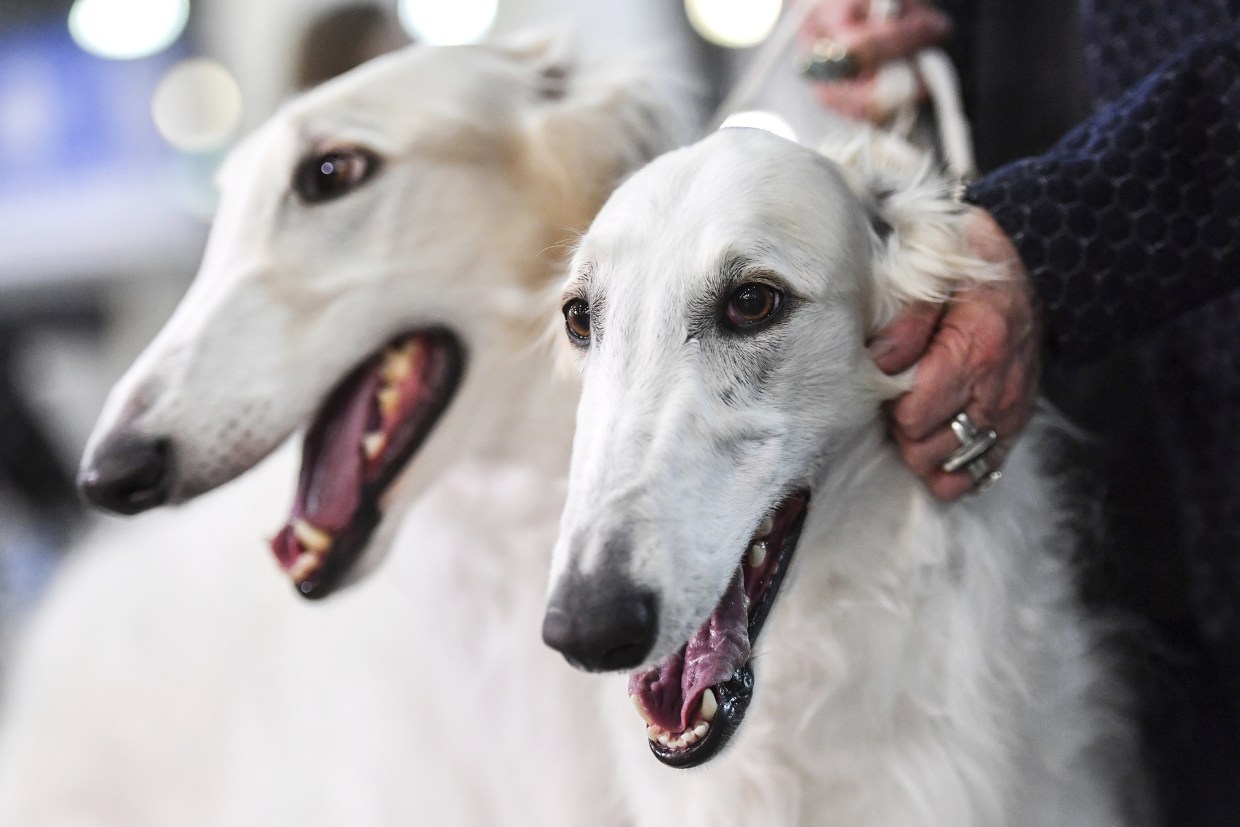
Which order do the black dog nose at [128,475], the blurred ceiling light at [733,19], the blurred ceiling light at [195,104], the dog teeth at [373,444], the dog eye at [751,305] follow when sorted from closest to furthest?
the dog eye at [751,305], the black dog nose at [128,475], the dog teeth at [373,444], the blurred ceiling light at [733,19], the blurred ceiling light at [195,104]

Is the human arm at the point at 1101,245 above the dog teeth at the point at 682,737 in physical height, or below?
above

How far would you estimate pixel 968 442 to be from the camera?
2.19ft

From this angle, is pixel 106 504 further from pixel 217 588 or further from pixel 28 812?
pixel 28 812

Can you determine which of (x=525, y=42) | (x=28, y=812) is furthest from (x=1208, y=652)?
(x=28, y=812)

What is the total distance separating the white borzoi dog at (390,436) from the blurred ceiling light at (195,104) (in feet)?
5.27

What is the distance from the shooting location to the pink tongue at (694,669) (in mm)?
569

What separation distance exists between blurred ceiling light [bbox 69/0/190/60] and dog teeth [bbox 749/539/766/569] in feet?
6.96

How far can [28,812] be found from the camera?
1.07 m

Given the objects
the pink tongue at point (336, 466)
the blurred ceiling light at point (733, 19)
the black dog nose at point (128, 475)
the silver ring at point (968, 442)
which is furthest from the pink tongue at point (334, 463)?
the blurred ceiling light at point (733, 19)

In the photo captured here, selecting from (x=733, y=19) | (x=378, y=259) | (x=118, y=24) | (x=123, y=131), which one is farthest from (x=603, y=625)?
(x=123, y=131)

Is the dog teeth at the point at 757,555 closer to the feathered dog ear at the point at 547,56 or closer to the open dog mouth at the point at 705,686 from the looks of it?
the open dog mouth at the point at 705,686

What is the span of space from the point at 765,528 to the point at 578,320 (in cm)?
18

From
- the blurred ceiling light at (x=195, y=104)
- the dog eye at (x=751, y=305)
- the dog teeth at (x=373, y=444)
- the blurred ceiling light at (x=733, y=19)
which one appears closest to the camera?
the dog eye at (x=751, y=305)

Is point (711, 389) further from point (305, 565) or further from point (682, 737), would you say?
point (305, 565)
